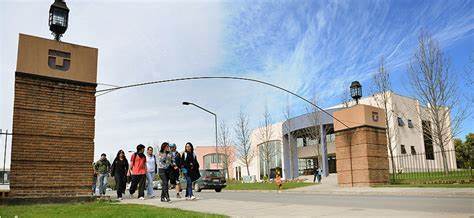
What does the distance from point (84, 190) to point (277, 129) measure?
4948 centimetres

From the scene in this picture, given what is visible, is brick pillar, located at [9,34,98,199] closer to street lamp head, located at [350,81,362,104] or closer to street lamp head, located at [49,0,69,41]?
street lamp head, located at [49,0,69,41]

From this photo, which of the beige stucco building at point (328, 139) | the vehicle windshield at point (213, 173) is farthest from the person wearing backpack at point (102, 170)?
the beige stucco building at point (328, 139)

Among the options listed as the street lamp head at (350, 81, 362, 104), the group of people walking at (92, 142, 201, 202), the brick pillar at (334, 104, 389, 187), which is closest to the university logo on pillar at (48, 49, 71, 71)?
the group of people walking at (92, 142, 201, 202)

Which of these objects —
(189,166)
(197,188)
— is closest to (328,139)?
(197,188)

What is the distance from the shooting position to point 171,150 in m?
12.2

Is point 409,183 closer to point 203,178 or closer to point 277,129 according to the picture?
point 203,178

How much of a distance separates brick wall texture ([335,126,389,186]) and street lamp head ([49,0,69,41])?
1318 cm

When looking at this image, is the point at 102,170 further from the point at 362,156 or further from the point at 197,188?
the point at 197,188

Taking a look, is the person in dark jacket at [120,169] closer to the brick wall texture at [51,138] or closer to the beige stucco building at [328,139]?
the brick wall texture at [51,138]

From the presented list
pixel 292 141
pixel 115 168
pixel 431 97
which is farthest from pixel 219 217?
pixel 292 141

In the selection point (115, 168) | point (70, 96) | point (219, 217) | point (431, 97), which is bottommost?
point (219, 217)

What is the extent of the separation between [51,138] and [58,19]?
10.4ft

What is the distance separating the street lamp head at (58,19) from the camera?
11188 millimetres

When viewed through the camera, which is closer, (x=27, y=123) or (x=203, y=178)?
(x=27, y=123)
